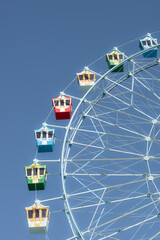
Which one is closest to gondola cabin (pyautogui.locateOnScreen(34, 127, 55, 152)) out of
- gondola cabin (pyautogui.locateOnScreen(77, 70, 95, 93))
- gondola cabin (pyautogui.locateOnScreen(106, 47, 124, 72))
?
gondola cabin (pyautogui.locateOnScreen(77, 70, 95, 93))

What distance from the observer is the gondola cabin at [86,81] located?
4997 centimetres

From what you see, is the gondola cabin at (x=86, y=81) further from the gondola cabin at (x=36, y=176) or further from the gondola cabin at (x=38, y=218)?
the gondola cabin at (x=38, y=218)

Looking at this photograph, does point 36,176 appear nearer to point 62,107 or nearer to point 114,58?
point 62,107

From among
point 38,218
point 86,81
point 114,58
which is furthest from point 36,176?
point 114,58

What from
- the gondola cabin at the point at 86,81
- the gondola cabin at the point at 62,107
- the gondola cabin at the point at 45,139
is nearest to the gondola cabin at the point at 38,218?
the gondola cabin at the point at 45,139

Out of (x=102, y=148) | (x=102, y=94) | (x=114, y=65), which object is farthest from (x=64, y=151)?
(x=114, y=65)

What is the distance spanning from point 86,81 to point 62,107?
7.38ft

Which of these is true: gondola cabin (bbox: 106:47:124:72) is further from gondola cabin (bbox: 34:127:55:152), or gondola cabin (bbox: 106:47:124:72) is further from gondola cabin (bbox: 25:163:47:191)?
gondola cabin (bbox: 25:163:47:191)

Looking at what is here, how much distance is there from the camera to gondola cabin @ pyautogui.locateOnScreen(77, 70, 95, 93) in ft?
164

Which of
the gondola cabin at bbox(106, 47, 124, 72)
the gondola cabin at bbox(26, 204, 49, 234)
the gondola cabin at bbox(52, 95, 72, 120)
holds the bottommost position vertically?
the gondola cabin at bbox(26, 204, 49, 234)

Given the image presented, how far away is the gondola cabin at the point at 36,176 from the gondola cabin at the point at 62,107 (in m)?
3.91

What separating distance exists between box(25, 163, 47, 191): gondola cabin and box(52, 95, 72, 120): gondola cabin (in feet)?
12.8

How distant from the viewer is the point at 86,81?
50.1 metres

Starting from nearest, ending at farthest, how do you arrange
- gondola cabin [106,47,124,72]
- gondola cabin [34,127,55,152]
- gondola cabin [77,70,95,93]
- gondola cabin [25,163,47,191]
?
gondola cabin [25,163,47,191]
gondola cabin [34,127,55,152]
gondola cabin [77,70,95,93]
gondola cabin [106,47,124,72]
